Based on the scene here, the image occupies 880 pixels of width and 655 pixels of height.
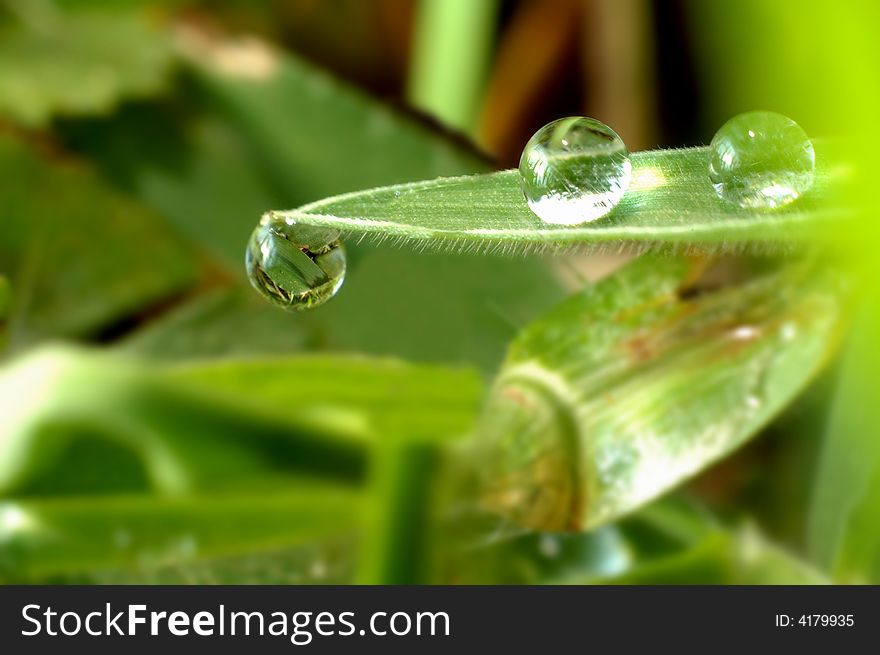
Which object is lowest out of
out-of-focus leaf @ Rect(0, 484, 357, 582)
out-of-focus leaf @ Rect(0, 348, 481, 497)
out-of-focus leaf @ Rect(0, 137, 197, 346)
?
out-of-focus leaf @ Rect(0, 484, 357, 582)

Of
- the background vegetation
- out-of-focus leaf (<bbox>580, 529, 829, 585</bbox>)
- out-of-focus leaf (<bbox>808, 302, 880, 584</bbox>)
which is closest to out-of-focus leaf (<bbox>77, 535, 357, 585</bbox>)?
the background vegetation

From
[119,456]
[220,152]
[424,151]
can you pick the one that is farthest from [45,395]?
[220,152]

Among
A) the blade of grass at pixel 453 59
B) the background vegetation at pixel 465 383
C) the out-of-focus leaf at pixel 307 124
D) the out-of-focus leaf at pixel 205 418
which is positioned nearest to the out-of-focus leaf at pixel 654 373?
the background vegetation at pixel 465 383

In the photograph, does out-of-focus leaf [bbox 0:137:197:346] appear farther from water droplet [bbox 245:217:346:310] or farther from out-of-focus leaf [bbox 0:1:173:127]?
water droplet [bbox 245:217:346:310]

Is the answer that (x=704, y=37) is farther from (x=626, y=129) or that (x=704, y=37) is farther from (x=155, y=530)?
(x=155, y=530)

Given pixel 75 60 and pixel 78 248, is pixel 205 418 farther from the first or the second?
pixel 75 60

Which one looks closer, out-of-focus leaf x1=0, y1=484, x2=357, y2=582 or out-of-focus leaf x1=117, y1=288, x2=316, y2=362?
out-of-focus leaf x1=0, y1=484, x2=357, y2=582

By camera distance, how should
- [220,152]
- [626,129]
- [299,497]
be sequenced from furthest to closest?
1. [626,129]
2. [220,152]
3. [299,497]
